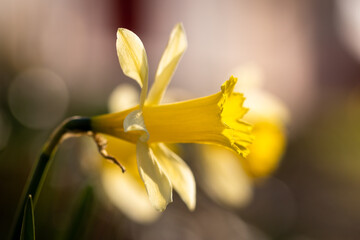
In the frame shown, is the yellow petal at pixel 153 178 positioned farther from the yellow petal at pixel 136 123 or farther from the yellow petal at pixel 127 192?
the yellow petal at pixel 127 192

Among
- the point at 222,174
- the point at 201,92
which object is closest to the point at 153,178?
the point at 222,174

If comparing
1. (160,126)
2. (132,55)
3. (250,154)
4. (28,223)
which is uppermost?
(132,55)

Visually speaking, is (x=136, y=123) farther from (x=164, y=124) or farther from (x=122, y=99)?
(x=122, y=99)

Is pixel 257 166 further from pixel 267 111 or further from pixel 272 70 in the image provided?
pixel 272 70

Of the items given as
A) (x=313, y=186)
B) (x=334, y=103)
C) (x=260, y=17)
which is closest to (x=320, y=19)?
(x=260, y=17)

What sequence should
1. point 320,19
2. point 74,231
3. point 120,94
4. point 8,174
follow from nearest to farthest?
point 74,231 → point 120,94 → point 8,174 → point 320,19

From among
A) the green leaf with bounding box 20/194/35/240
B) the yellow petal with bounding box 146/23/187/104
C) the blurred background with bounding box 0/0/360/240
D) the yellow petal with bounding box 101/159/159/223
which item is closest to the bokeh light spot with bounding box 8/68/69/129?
the blurred background with bounding box 0/0/360/240
